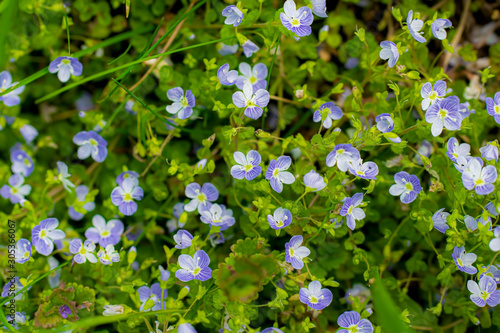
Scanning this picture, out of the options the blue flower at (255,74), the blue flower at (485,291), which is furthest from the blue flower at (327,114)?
the blue flower at (485,291)

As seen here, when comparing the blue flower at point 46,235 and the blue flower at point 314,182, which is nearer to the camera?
the blue flower at point 314,182

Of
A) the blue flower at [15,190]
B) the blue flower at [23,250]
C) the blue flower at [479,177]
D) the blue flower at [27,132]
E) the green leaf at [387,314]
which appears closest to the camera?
the green leaf at [387,314]

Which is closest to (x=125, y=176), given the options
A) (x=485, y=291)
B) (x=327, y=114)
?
(x=327, y=114)

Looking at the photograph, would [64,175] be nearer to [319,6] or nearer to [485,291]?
[319,6]

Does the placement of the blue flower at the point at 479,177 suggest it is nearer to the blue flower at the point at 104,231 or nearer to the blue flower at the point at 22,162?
the blue flower at the point at 104,231

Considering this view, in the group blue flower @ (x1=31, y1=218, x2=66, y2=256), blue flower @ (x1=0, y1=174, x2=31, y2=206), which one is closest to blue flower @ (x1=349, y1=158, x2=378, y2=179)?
blue flower @ (x1=31, y1=218, x2=66, y2=256)

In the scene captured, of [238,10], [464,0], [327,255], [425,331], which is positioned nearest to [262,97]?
[238,10]
